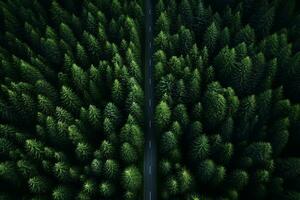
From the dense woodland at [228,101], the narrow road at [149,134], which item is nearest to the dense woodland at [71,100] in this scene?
the narrow road at [149,134]

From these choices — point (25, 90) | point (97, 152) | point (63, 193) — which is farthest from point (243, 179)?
point (25, 90)

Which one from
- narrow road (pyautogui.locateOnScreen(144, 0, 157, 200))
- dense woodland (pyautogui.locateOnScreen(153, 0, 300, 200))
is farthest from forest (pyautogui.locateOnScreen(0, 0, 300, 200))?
narrow road (pyautogui.locateOnScreen(144, 0, 157, 200))

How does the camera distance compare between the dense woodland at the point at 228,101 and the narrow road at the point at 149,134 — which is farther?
the narrow road at the point at 149,134

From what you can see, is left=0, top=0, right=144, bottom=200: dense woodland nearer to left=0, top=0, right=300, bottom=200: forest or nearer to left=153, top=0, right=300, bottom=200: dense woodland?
left=0, top=0, right=300, bottom=200: forest

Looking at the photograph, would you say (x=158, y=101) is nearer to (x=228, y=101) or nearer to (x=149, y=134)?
(x=149, y=134)

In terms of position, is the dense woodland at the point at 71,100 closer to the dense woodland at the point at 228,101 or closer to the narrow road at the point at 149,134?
the narrow road at the point at 149,134
